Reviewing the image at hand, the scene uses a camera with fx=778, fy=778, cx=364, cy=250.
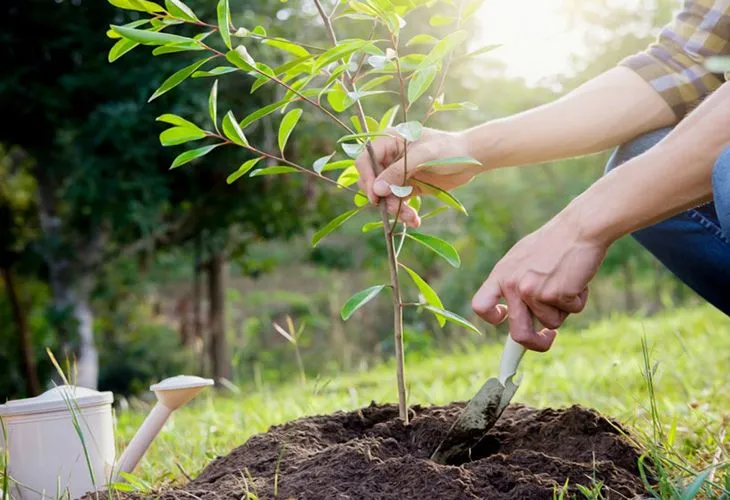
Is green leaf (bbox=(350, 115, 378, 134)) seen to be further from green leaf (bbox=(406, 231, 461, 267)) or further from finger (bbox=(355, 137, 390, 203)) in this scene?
green leaf (bbox=(406, 231, 461, 267))

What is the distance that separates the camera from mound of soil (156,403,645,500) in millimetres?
1229

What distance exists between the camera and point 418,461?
50.4 inches

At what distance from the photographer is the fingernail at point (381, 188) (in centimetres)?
147

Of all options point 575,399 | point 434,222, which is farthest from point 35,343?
point 575,399

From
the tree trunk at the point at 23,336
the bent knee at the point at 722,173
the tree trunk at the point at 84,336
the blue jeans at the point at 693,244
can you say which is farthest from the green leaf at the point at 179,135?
the tree trunk at the point at 23,336

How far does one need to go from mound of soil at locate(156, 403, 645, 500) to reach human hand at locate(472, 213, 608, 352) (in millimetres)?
250

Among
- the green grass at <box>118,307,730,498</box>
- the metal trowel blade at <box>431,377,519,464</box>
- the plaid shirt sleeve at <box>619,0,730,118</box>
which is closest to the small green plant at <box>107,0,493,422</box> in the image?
the metal trowel blade at <box>431,377,519,464</box>

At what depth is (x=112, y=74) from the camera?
203 inches

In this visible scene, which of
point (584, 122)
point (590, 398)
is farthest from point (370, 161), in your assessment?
point (590, 398)

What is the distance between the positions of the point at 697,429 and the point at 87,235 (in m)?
5.63

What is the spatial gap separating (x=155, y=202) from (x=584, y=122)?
4100 mm

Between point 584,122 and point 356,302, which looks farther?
point 584,122

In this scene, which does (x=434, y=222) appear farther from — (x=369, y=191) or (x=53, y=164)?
(x=369, y=191)

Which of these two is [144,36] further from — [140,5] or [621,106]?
[621,106]
